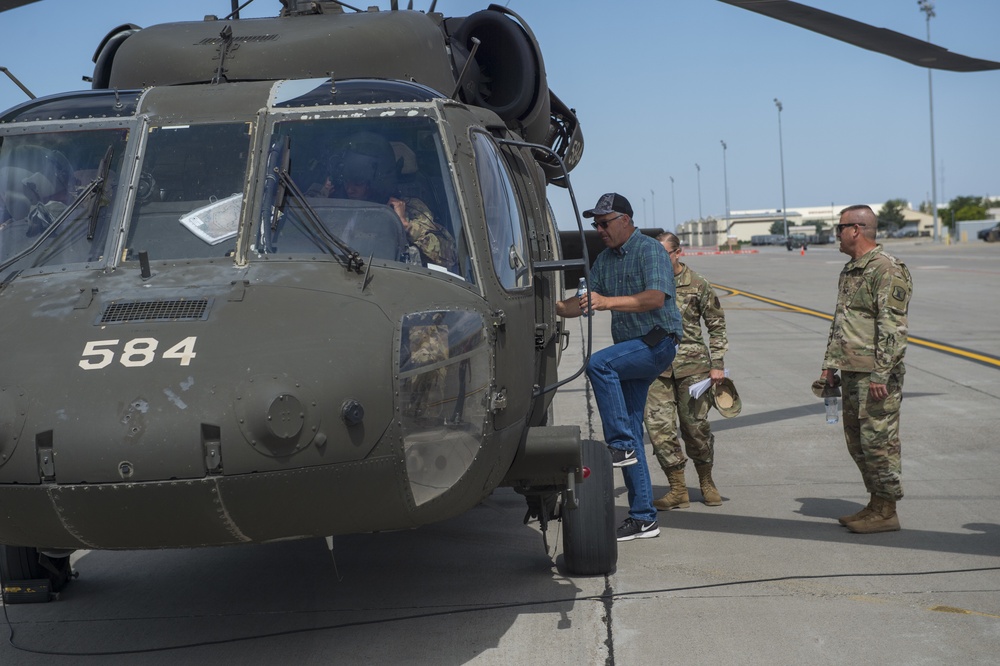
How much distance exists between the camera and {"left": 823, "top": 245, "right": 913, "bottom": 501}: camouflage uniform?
6.36 m

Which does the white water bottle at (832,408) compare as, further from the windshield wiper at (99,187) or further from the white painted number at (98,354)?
the white painted number at (98,354)

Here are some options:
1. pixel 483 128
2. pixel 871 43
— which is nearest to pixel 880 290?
pixel 871 43

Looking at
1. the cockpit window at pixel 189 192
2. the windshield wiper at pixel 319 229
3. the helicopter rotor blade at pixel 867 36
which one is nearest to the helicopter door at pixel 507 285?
the windshield wiper at pixel 319 229

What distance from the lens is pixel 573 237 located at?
33.0ft

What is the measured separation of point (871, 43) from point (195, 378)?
387 centimetres

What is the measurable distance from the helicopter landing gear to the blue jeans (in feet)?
9.36

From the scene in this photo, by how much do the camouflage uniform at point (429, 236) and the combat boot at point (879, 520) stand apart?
313cm

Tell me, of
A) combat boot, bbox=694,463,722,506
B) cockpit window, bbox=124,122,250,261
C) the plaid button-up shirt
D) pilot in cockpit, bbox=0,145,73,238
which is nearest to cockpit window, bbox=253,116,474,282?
cockpit window, bbox=124,122,250,261

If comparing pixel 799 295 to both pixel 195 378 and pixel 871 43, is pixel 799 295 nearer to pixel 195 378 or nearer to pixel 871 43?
pixel 871 43

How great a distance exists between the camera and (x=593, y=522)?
5594 mm

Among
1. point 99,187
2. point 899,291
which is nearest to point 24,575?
point 99,187

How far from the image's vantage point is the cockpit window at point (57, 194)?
4742 millimetres

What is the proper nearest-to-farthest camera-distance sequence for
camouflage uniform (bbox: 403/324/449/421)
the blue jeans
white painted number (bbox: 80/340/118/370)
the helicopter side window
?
white painted number (bbox: 80/340/118/370) → camouflage uniform (bbox: 403/324/449/421) → the helicopter side window → the blue jeans

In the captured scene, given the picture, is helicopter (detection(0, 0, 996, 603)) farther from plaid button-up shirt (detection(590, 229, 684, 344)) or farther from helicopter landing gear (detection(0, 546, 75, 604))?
plaid button-up shirt (detection(590, 229, 684, 344))
